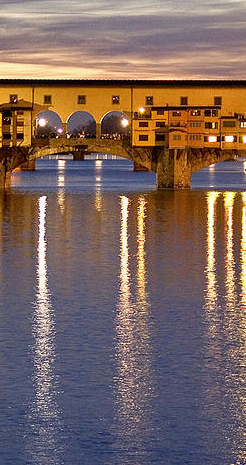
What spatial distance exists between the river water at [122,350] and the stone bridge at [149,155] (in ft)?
138

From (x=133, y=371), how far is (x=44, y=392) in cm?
217

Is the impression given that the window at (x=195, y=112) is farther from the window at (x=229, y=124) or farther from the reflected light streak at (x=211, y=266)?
the reflected light streak at (x=211, y=266)

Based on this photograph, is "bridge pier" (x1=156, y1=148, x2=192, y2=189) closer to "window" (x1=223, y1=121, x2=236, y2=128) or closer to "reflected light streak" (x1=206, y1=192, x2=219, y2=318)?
"window" (x1=223, y1=121, x2=236, y2=128)

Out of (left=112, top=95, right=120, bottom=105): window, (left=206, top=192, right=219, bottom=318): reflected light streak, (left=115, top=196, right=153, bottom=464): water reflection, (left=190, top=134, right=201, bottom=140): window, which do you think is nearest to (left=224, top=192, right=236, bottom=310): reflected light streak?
(left=206, top=192, right=219, bottom=318): reflected light streak

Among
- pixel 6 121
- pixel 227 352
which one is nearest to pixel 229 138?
pixel 6 121

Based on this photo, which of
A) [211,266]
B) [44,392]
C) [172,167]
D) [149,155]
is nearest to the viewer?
[44,392]

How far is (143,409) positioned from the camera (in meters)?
16.6

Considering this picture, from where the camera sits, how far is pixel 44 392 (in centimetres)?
1748

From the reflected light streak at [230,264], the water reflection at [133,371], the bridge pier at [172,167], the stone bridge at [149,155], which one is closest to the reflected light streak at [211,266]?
the reflected light streak at [230,264]

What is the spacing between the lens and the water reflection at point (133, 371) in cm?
1543

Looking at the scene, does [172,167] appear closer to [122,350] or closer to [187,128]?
[187,128]

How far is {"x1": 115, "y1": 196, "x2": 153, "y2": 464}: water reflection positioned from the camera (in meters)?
15.4

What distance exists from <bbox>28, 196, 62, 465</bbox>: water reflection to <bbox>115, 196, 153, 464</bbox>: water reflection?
107 centimetres

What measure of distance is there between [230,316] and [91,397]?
8.20 m
